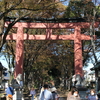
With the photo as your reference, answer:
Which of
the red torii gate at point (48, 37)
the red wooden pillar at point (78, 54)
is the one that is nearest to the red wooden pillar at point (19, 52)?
the red torii gate at point (48, 37)

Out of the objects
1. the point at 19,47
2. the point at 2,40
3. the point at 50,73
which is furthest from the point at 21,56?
the point at 50,73

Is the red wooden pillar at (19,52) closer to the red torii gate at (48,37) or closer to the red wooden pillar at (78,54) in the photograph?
the red torii gate at (48,37)

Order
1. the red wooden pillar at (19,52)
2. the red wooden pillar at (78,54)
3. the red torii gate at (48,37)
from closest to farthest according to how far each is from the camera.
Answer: the red wooden pillar at (78,54) < the red wooden pillar at (19,52) < the red torii gate at (48,37)

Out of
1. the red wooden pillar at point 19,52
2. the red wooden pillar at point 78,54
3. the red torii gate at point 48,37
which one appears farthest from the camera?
the red torii gate at point 48,37

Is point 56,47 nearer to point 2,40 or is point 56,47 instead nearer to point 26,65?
point 26,65

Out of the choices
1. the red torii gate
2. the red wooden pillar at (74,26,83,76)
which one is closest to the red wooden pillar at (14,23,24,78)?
the red torii gate

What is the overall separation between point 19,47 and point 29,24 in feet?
7.96

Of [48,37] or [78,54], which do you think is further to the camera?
[48,37]

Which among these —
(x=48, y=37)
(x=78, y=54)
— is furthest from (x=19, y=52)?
(x=78, y=54)

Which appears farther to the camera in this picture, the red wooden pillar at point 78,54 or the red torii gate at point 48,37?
the red torii gate at point 48,37

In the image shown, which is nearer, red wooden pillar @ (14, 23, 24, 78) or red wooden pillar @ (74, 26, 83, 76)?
red wooden pillar @ (74, 26, 83, 76)

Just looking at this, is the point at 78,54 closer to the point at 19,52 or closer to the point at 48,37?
the point at 48,37

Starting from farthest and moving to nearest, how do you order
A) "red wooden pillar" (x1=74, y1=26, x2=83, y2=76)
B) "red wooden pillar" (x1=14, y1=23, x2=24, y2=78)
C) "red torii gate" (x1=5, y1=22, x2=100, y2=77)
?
1. "red torii gate" (x1=5, y1=22, x2=100, y2=77)
2. "red wooden pillar" (x1=14, y1=23, x2=24, y2=78)
3. "red wooden pillar" (x1=74, y1=26, x2=83, y2=76)

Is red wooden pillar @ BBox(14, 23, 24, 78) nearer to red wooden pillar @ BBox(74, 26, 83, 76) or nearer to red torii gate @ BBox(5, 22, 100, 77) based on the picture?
red torii gate @ BBox(5, 22, 100, 77)
